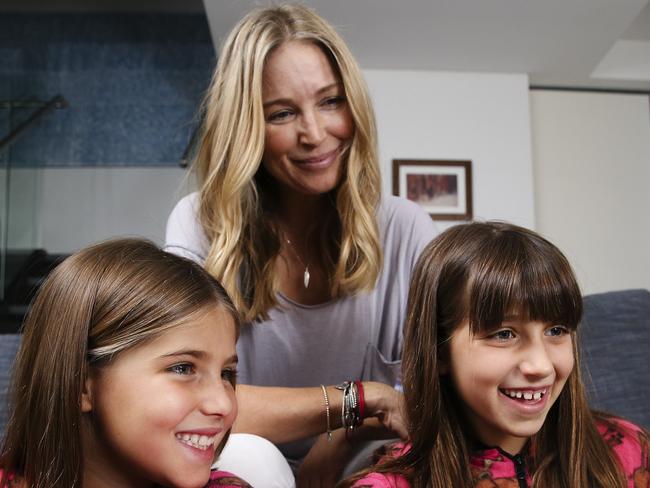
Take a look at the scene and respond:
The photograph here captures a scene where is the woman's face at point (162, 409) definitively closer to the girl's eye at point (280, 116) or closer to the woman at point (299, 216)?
the woman at point (299, 216)

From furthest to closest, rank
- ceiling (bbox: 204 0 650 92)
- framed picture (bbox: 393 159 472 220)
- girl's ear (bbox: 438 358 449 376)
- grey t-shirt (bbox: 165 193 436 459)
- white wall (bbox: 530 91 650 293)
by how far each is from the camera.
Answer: white wall (bbox: 530 91 650 293) → framed picture (bbox: 393 159 472 220) → ceiling (bbox: 204 0 650 92) → grey t-shirt (bbox: 165 193 436 459) → girl's ear (bbox: 438 358 449 376)

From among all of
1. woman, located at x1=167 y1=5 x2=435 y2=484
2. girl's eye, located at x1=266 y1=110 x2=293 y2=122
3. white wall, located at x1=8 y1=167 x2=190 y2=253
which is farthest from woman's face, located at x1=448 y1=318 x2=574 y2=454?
white wall, located at x1=8 y1=167 x2=190 y2=253

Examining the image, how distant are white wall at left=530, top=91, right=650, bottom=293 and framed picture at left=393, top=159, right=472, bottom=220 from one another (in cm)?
77

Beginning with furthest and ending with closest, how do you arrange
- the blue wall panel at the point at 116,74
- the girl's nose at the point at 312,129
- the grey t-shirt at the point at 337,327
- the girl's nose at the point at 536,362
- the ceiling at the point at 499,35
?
the blue wall panel at the point at 116,74 → the ceiling at the point at 499,35 → the grey t-shirt at the point at 337,327 → the girl's nose at the point at 312,129 → the girl's nose at the point at 536,362

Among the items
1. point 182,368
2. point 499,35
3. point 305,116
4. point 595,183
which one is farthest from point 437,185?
point 182,368

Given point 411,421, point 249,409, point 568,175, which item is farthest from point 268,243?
point 568,175

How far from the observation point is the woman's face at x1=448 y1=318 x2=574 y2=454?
1188 millimetres

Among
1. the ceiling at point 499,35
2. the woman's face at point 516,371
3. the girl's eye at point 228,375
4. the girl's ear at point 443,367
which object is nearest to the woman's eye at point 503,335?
the woman's face at point 516,371

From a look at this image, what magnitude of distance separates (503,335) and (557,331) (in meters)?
0.10

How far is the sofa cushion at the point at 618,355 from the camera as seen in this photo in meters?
1.80

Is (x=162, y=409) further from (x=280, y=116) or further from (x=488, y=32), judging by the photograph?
(x=488, y=32)

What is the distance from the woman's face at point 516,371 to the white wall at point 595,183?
16.4ft

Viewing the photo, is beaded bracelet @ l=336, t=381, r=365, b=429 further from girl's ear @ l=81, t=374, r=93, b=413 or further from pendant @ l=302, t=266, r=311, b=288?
girl's ear @ l=81, t=374, r=93, b=413

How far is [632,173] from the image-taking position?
6.21 metres
